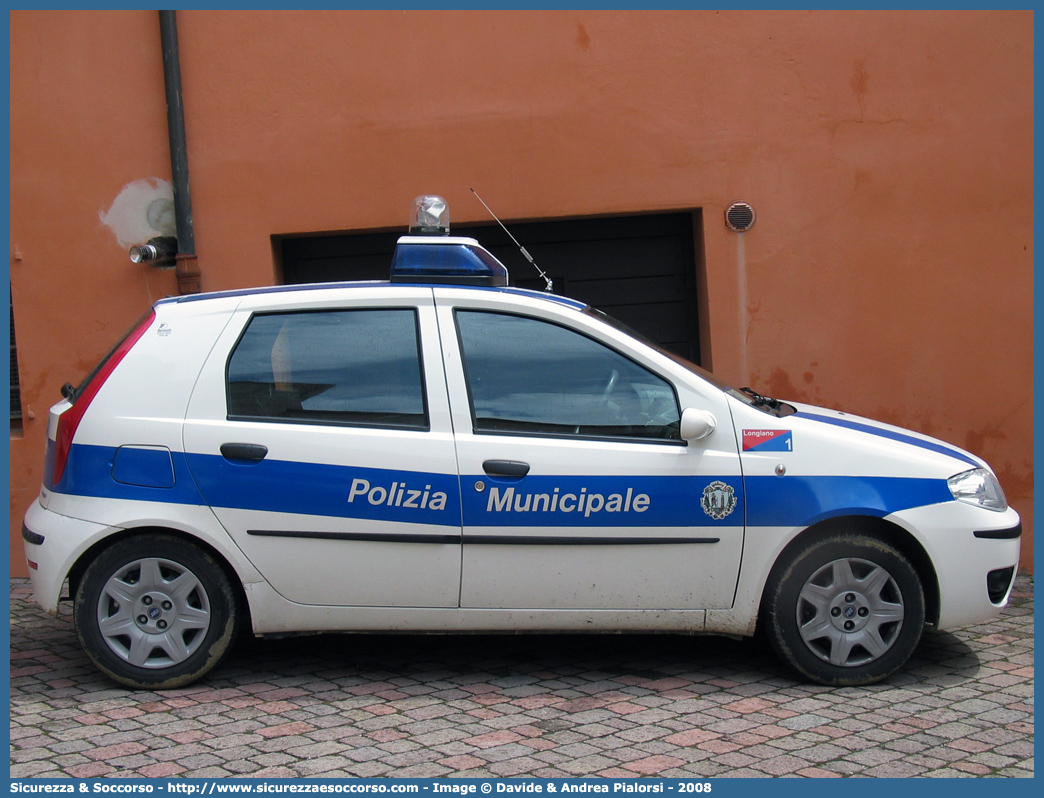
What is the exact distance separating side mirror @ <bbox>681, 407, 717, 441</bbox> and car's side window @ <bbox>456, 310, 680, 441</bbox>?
13 cm

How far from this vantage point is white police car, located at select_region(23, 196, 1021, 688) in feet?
14.1

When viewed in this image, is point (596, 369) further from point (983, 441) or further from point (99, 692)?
point (983, 441)

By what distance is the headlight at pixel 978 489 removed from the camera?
4.37 m

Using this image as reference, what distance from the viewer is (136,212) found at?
661cm

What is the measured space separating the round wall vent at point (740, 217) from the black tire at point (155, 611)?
3.80 metres

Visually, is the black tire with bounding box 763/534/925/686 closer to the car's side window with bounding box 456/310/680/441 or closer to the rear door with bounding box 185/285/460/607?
the car's side window with bounding box 456/310/680/441

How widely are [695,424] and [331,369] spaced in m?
1.57

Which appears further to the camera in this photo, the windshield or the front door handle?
the windshield

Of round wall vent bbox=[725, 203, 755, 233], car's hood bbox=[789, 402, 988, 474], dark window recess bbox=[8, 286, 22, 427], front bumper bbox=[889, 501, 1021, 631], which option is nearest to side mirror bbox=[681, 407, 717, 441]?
car's hood bbox=[789, 402, 988, 474]

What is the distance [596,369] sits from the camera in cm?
442

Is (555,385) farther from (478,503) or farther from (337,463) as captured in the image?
(337,463)

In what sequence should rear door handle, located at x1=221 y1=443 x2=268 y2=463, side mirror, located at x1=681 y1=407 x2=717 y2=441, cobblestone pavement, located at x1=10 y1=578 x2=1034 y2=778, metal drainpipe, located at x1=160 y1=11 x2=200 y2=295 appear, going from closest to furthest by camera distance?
cobblestone pavement, located at x1=10 y1=578 x2=1034 y2=778, side mirror, located at x1=681 y1=407 x2=717 y2=441, rear door handle, located at x1=221 y1=443 x2=268 y2=463, metal drainpipe, located at x1=160 y1=11 x2=200 y2=295

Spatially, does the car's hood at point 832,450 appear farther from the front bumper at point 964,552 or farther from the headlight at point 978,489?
the front bumper at point 964,552
